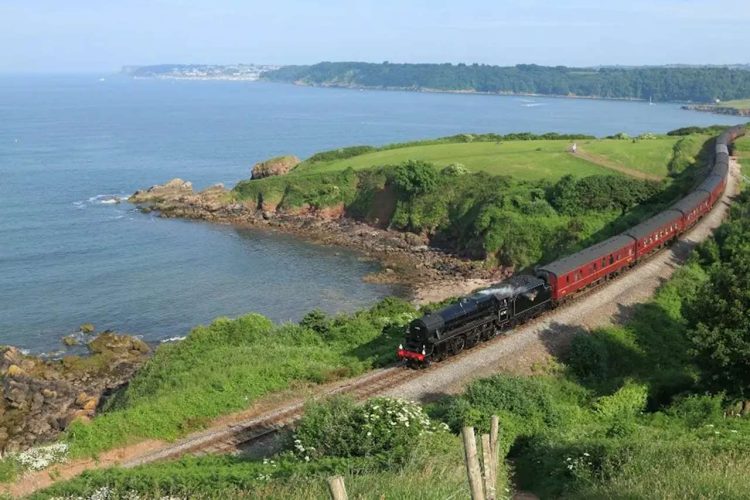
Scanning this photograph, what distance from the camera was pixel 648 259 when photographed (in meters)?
43.7

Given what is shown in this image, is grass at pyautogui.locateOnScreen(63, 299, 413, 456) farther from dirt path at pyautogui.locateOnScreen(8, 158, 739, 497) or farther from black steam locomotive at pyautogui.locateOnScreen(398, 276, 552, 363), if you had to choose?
black steam locomotive at pyautogui.locateOnScreen(398, 276, 552, 363)

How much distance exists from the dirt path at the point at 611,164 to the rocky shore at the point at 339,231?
22375 millimetres

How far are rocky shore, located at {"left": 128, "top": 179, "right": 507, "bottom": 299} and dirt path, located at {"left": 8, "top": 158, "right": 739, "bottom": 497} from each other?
64.6ft

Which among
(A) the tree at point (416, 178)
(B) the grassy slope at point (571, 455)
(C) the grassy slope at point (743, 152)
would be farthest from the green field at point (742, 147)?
(B) the grassy slope at point (571, 455)

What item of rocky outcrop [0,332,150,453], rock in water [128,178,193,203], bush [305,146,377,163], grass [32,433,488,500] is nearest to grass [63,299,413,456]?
rocky outcrop [0,332,150,453]

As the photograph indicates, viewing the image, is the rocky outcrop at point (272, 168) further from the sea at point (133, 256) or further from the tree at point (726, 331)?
the tree at point (726, 331)

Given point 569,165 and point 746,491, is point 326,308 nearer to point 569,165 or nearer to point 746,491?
point 569,165

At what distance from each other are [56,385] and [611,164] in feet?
200

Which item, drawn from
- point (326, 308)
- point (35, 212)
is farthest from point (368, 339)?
point (35, 212)

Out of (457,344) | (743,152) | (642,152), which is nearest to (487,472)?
(457,344)

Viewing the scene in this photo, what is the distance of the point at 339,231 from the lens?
74.4 metres

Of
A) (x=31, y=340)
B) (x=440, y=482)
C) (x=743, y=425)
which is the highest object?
(x=440, y=482)

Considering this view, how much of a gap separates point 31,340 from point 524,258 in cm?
3975

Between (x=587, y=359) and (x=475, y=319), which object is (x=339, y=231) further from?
(x=587, y=359)
